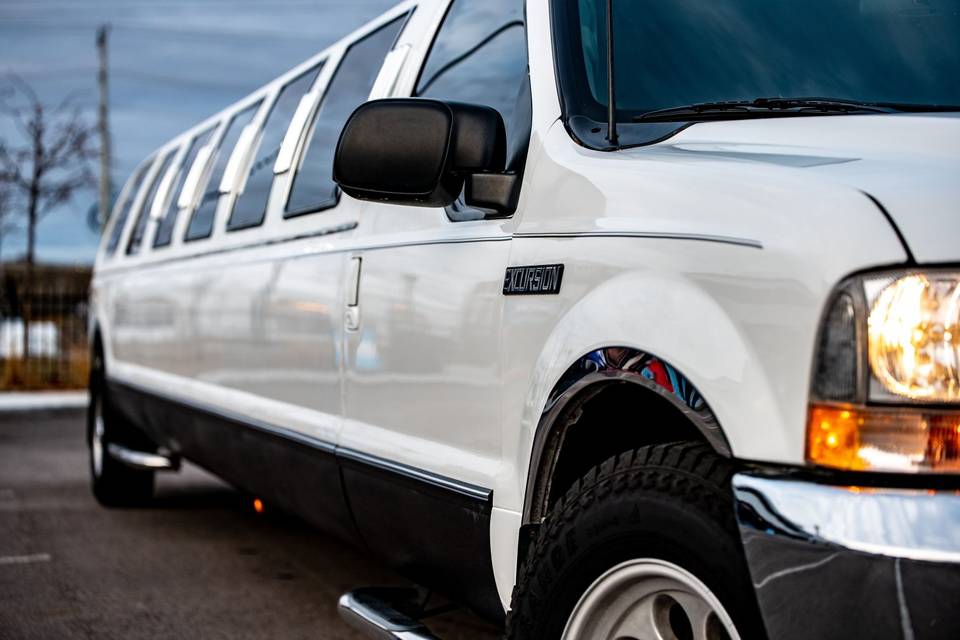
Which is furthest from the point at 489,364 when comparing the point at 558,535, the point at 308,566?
the point at 308,566

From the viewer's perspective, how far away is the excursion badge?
266 cm

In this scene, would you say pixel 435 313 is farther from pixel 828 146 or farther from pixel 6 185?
pixel 6 185

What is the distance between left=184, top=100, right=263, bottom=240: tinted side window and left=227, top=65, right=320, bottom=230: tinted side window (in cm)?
43

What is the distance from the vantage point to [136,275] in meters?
7.16

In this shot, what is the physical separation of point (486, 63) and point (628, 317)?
1.27 meters

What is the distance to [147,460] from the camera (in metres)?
6.75

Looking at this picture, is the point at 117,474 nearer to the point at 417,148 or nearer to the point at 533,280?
the point at 417,148

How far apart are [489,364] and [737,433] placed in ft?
3.15

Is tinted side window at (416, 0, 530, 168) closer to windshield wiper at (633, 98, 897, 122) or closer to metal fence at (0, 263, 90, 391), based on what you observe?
windshield wiper at (633, 98, 897, 122)

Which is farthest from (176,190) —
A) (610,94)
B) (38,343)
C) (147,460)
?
(38,343)

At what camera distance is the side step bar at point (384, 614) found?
3.06 m

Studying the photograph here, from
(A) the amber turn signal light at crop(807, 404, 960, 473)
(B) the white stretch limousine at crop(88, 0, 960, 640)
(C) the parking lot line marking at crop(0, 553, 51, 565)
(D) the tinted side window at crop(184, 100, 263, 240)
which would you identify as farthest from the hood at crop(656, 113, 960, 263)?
(C) the parking lot line marking at crop(0, 553, 51, 565)

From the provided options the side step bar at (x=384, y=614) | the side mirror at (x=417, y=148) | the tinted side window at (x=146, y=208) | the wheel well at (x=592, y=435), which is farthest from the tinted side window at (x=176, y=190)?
the wheel well at (x=592, y=435)

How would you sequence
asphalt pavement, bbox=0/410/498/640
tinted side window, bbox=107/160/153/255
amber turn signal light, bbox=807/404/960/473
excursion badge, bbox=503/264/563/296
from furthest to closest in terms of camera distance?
tinted side window, bbox=107/160/153/255 < asphalt pavement, bbox=0/410/498/640 < excursion badge, bbox=503/264/563/296 < amber turn signal light, bbox=807/404/960/473
